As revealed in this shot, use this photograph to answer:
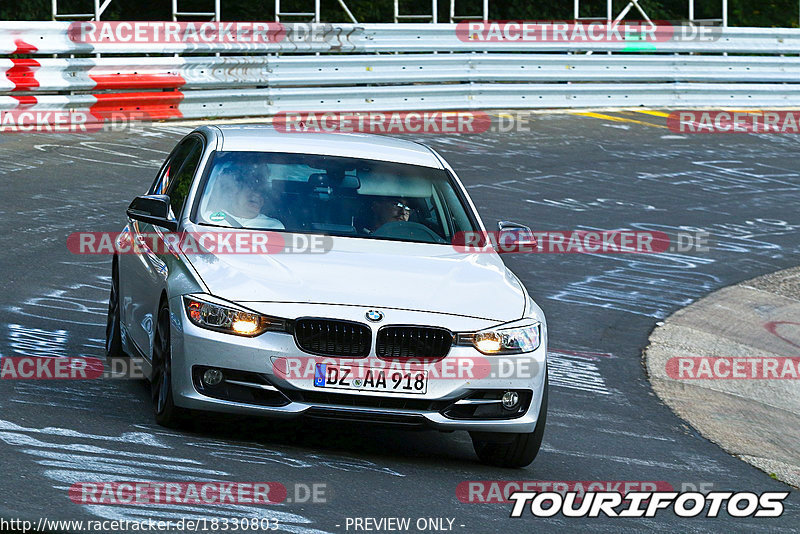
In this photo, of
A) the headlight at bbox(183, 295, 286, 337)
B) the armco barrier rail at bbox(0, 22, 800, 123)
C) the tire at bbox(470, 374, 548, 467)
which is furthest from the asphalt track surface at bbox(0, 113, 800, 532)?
the armco barrier rail at bbox(0, 22, 800, 123)

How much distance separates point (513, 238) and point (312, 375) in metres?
1.90

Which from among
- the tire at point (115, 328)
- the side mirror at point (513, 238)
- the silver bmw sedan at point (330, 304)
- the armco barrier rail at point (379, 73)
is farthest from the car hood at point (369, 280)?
the armco barrier rail at point (379, 73)

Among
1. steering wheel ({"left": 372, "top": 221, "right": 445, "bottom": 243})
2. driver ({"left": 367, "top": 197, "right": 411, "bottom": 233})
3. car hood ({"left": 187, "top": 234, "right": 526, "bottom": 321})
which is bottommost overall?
car hood ({"left": 187, "top": 234, "right": 526, "bottom": 321})

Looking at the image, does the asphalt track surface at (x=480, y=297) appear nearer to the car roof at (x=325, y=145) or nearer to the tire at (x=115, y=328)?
the tire at (x=115, y=328)

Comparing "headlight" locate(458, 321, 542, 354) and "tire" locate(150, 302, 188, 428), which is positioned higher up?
"headlight" locate(458, 321, 542, 354)

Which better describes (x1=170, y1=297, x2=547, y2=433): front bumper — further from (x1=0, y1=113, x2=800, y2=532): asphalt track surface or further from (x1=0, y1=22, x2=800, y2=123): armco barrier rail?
(x1=0, y1=22, x2=800, y2=123): armco barrier rail

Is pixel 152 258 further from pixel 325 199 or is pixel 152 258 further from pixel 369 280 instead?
pixel 369 280

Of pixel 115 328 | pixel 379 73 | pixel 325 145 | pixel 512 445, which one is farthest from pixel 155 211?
pixel 379 73

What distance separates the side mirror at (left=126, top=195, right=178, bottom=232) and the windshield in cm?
17

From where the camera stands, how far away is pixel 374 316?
22.4 feet

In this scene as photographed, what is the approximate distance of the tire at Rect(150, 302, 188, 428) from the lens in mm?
7121

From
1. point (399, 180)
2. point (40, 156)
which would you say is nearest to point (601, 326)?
point (399, 180)

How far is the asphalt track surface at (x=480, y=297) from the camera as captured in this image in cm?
639

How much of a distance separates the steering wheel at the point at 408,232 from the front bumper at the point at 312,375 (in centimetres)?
110
